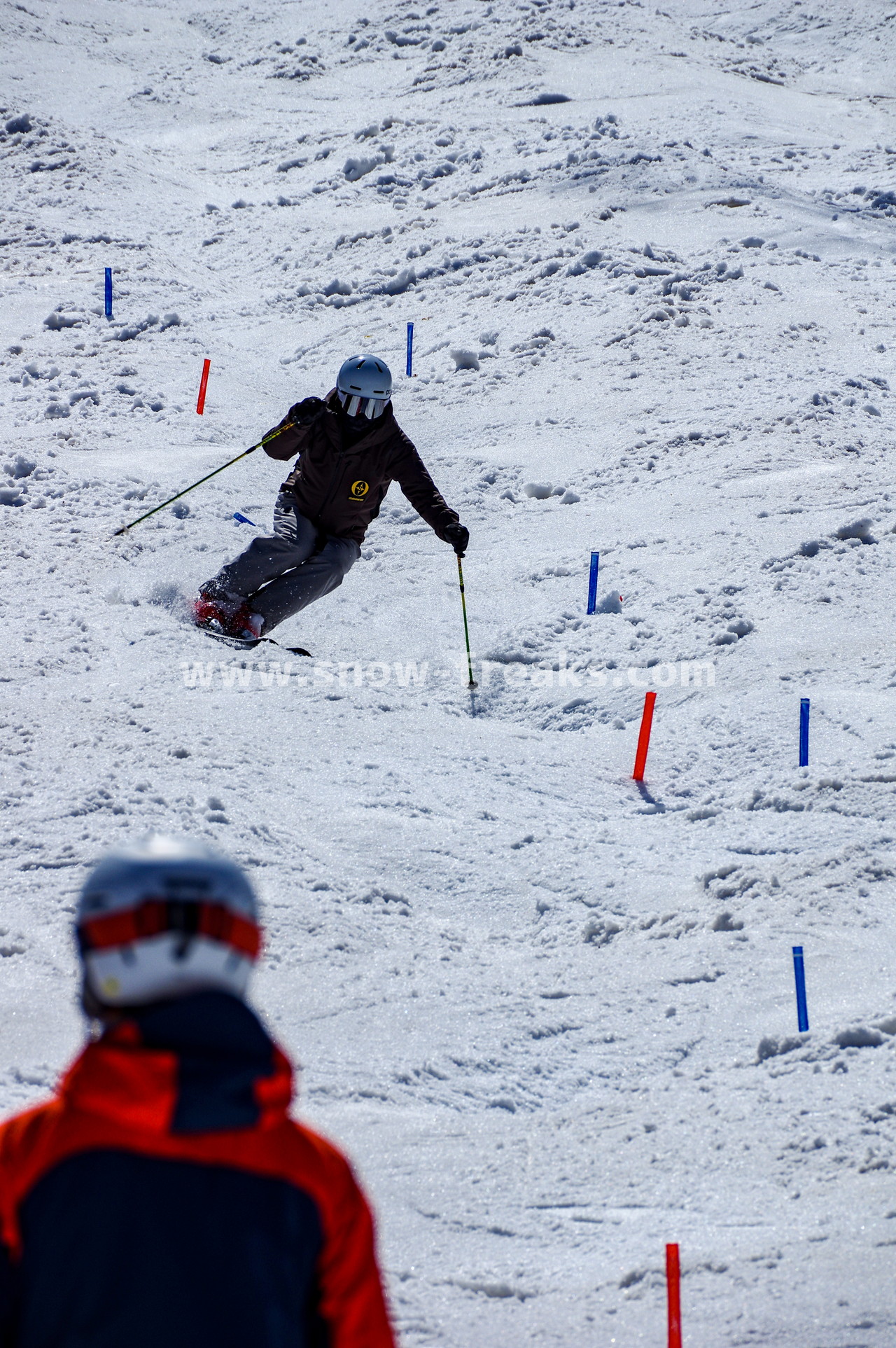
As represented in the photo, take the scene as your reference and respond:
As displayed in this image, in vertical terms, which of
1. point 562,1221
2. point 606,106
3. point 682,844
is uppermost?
point 606,106

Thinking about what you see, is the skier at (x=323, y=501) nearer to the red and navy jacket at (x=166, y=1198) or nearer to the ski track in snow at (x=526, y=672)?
the ski track in snow at (x=526, y=672)

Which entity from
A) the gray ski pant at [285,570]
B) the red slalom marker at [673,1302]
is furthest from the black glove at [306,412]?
the red slalom marker at [673,1302]

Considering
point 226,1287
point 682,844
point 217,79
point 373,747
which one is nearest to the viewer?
point 226,1287

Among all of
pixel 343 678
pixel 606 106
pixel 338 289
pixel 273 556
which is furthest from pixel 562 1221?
pixel 606 106

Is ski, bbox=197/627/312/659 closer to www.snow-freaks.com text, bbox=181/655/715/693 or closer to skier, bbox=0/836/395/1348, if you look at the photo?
www.snow-freaks.com text, bbox=181/655/715/693

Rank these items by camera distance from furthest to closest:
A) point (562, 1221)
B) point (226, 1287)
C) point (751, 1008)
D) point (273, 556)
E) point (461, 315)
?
1. point (461, 315)
2. point (273, 556)
3. point (751, 1008)
4. point (562, 1221)
5. point (226, 1287)

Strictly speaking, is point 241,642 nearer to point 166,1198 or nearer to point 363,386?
point 363,386

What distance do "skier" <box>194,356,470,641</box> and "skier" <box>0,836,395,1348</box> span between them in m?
6.69

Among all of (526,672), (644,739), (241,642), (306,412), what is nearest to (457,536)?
(526,672)

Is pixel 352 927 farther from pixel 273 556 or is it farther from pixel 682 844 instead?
pixel 273 556

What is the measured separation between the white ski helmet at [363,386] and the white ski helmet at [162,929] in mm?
6725

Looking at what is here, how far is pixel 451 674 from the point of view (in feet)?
27.8

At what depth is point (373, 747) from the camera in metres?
7.36

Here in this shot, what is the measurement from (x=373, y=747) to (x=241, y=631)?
1564 mm
